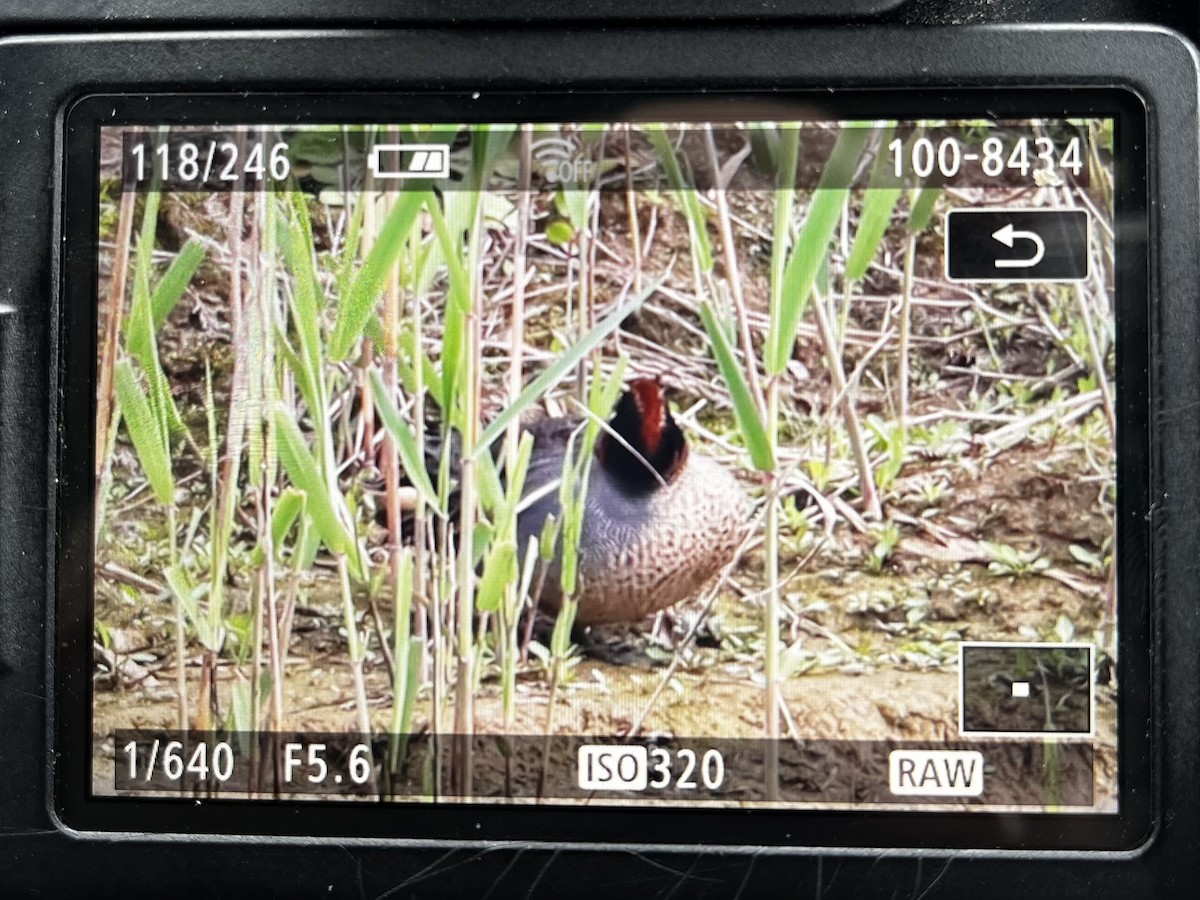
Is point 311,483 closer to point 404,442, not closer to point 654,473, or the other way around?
point 404,442

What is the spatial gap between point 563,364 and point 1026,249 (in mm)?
242

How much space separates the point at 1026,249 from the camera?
19.8 inches

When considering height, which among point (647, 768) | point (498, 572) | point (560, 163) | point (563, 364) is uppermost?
point (560, 163)

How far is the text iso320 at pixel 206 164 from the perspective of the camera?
52 cm

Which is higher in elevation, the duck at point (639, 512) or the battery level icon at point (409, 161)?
the battery level icon at point (409, 161)

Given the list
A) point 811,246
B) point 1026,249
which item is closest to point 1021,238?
point 1026,249

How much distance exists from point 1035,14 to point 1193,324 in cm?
18

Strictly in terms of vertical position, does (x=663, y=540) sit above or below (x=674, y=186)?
below

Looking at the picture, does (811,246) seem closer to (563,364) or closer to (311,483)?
(563,364)

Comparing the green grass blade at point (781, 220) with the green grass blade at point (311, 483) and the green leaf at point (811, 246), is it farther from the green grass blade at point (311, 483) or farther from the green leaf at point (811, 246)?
the green grass blade at point (311, 483)

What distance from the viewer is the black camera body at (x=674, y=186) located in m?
0.50

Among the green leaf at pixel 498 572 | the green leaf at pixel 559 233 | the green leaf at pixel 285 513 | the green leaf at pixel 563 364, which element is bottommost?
the green leaf at pixel 498 572

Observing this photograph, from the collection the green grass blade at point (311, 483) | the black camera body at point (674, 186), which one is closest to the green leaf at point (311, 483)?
the green grass blade at point (311, 483)

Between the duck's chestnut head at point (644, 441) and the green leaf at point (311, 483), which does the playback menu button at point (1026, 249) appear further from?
the green leaf at point (311, 483)
